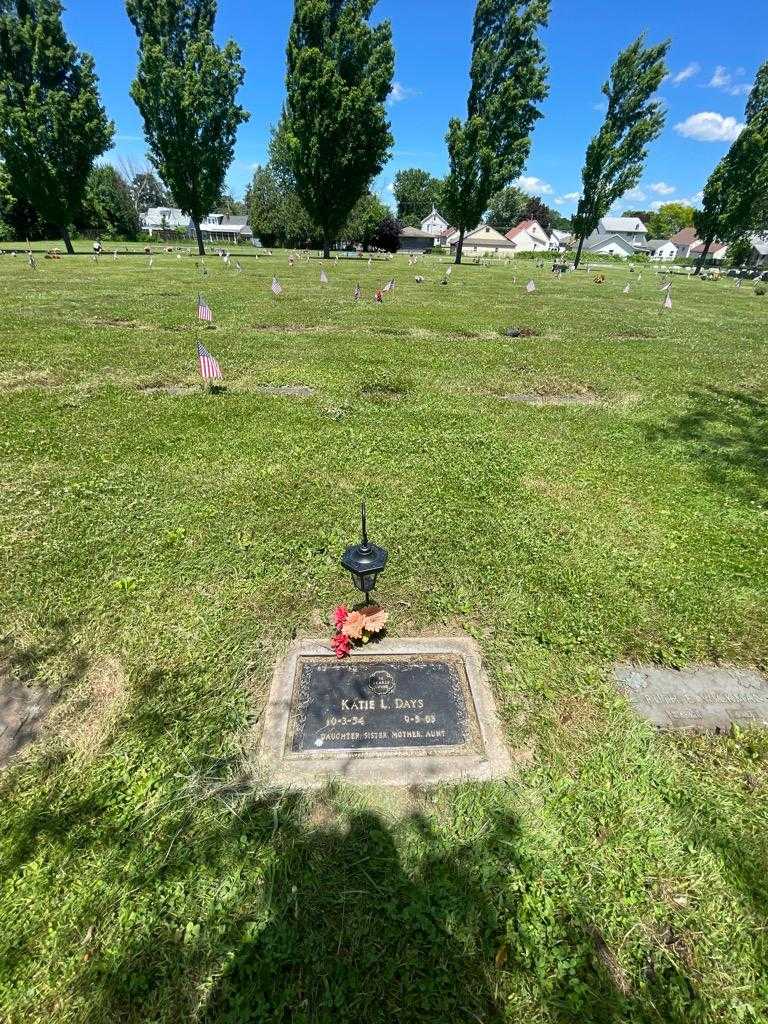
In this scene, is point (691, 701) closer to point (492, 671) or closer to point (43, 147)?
point (492, 671)

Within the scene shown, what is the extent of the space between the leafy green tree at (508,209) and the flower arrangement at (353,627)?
11945cm

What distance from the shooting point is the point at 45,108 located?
3064 cm

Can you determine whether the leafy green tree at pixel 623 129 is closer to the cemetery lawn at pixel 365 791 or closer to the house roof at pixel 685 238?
the cemetery lawn at pixel 365 791

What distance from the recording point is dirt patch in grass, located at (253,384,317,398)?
27.1 feet

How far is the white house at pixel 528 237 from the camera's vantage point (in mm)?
82875

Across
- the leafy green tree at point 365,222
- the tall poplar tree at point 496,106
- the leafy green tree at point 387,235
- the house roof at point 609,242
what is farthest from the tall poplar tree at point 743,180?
the house roof at point 609,242

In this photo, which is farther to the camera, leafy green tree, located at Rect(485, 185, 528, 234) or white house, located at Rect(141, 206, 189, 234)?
leafy green tree, located at Rect(485, 185, 528, 234)

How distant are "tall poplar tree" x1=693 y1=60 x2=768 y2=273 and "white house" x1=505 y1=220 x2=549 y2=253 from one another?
44.6 metres

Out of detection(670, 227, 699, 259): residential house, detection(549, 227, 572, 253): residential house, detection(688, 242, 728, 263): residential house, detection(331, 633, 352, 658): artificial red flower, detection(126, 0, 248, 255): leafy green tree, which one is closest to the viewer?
detection(331, 633, 352, 658): artificial red flower

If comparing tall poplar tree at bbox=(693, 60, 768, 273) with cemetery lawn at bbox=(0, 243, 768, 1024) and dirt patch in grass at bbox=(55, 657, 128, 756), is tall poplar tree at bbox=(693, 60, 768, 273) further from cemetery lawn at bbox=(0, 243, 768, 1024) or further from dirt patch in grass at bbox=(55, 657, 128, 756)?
dirt patch in grass at bbox=(55, 657, 128, 756)

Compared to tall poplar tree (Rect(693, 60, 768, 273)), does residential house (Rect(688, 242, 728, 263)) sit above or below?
below

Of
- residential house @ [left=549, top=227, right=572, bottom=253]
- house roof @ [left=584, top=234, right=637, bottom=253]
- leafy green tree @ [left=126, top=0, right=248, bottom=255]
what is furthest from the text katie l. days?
house roof @ [left=584, top=234, right=637, bottom=253]

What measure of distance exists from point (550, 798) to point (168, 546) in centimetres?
370

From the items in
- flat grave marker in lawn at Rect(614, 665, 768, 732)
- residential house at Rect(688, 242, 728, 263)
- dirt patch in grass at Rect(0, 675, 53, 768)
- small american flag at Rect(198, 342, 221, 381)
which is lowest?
flat grave marker in lawn at Rect(614, 665, 768, 732)
